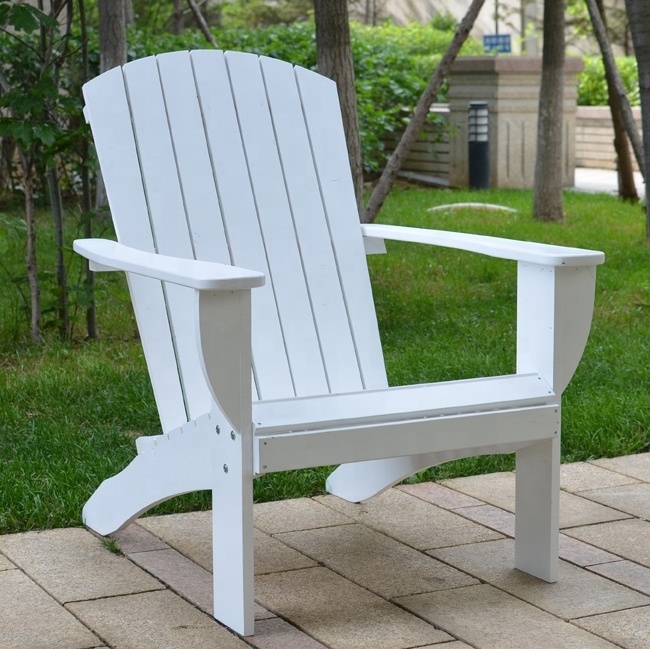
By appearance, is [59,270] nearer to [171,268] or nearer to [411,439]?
[171,268]

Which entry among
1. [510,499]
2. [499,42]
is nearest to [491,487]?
[510,499]

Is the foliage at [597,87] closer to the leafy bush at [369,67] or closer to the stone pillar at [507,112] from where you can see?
the leafy bush at [369,67]

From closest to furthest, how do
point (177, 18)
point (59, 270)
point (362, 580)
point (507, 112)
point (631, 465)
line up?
1. point (362, 580)
2. point (631, 465)
3. point (59, 270)
4. point (507, 112)
5. point (177, 18)

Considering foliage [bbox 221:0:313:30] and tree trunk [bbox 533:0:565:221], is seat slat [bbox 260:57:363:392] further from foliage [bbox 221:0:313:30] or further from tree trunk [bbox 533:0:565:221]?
foliage [bbox 221:0:313:30]

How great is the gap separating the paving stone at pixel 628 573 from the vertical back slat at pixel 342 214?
2.45ft

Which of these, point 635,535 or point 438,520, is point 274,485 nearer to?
point 438,520

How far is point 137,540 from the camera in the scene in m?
2.88

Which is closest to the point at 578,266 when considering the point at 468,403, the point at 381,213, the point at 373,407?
the point at 468,403

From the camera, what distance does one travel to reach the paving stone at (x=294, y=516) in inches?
118

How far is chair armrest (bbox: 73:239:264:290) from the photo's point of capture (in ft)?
7.06

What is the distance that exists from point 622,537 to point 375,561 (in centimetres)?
64

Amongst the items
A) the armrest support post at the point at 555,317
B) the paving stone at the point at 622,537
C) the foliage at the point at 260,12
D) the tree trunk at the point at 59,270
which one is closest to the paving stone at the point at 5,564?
the armrest support post at the point at 555,317

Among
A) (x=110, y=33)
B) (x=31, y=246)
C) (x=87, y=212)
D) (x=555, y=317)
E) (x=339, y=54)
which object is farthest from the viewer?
(x=339, y=54)

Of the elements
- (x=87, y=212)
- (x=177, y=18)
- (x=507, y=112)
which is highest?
(x=177, y=18)
